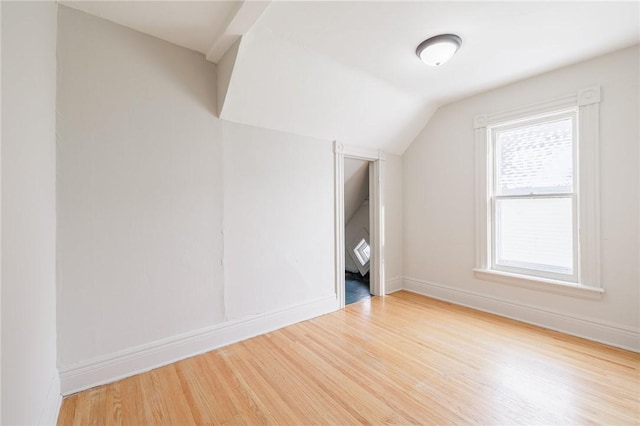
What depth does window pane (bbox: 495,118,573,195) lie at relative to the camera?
2521mm

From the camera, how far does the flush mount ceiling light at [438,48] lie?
1.99m

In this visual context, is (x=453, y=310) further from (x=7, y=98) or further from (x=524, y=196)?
(x=7, y=98)

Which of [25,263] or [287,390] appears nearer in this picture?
[25,263]

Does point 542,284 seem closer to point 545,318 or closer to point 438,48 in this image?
point 545,318

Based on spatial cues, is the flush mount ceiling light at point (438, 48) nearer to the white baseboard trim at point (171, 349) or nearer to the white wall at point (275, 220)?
the white wall at point (275, 220)

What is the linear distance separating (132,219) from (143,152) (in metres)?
0.49

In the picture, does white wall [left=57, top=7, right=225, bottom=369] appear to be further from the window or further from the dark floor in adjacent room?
the window

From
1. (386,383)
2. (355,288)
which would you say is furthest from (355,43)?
(355,288)

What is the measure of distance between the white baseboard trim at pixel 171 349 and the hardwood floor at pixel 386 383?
6cm

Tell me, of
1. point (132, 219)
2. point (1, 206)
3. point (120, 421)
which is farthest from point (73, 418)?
point (1, 206)

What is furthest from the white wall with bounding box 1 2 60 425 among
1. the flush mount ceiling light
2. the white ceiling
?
the flush mount ceiling light

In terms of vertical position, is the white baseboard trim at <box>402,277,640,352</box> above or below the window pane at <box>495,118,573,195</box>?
below

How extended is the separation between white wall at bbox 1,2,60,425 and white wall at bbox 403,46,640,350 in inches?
143

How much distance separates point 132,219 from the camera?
190cm
